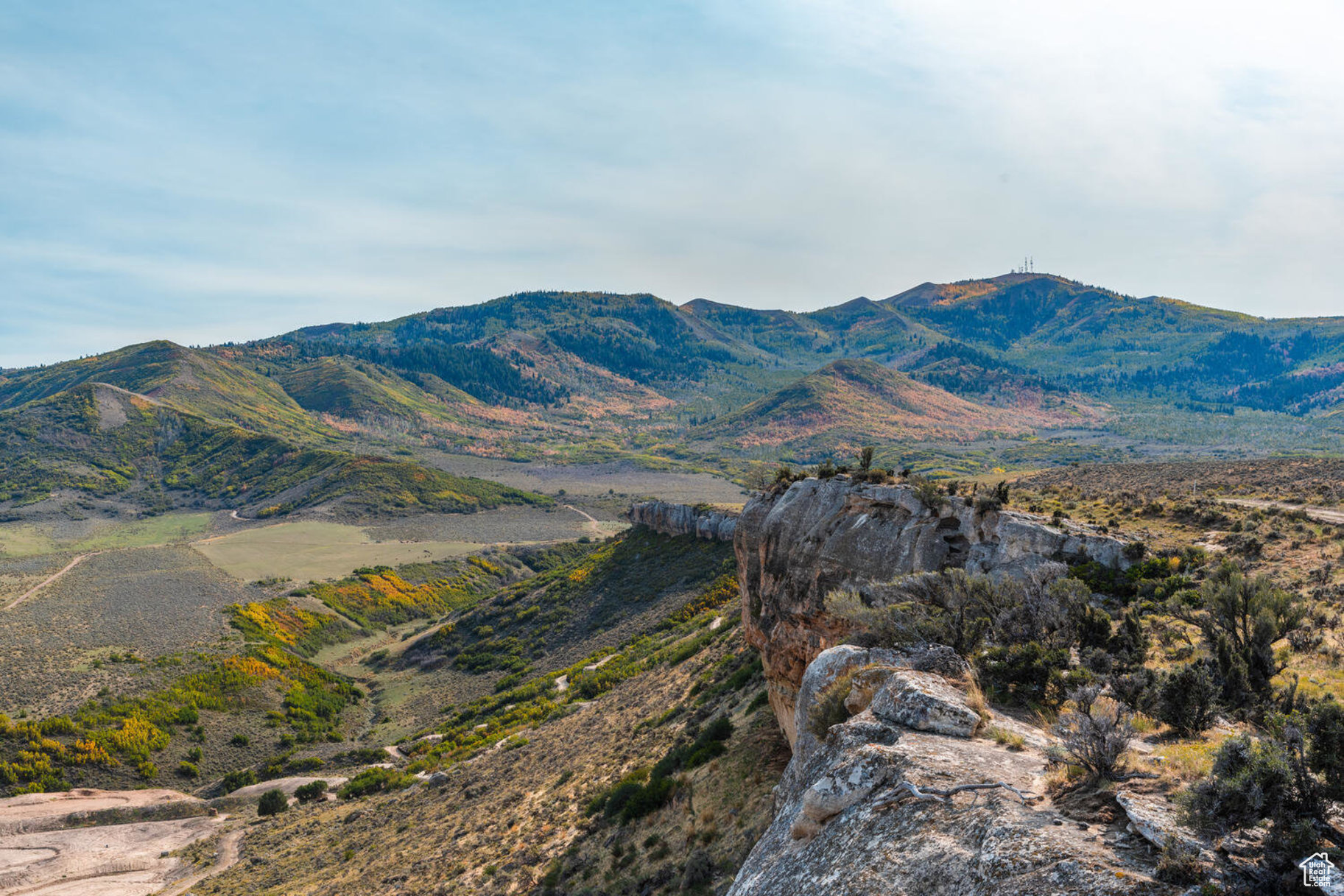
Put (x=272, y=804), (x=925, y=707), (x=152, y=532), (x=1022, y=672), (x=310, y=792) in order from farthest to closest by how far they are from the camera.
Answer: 1. (x=152, y=532)
2. (x=310, y=792)
3. (x=272, y=804)
4. (x=1022, y=672)
5. (x=925, y=707)

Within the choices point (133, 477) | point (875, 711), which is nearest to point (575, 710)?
point (875, 711)

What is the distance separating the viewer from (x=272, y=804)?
125 feet

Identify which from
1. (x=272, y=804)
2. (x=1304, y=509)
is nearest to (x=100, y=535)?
(x=272, y=804)

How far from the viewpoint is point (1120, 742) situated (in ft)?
19.0

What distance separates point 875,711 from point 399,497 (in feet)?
466

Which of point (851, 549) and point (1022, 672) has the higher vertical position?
point (851, 549)

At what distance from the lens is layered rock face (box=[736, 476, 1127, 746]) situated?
16.6 meters

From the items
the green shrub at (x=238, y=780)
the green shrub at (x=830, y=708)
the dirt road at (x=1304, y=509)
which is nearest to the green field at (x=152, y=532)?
the green shrub at (x=238, y=780)

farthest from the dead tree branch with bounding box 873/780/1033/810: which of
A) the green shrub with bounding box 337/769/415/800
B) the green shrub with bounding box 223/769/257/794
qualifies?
the green shrub with bounding box 223/769/257/794

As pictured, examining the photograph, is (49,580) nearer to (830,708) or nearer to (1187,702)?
(830,708)

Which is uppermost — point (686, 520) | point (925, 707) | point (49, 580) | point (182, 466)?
point (182, 466)

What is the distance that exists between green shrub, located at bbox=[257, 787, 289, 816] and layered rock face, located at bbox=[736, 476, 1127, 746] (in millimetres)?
34615

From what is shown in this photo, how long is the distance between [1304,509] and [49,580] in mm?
114582

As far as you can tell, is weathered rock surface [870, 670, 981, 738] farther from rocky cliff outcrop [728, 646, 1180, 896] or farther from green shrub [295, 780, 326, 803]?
green shrub [295, 780, 326, 803]
